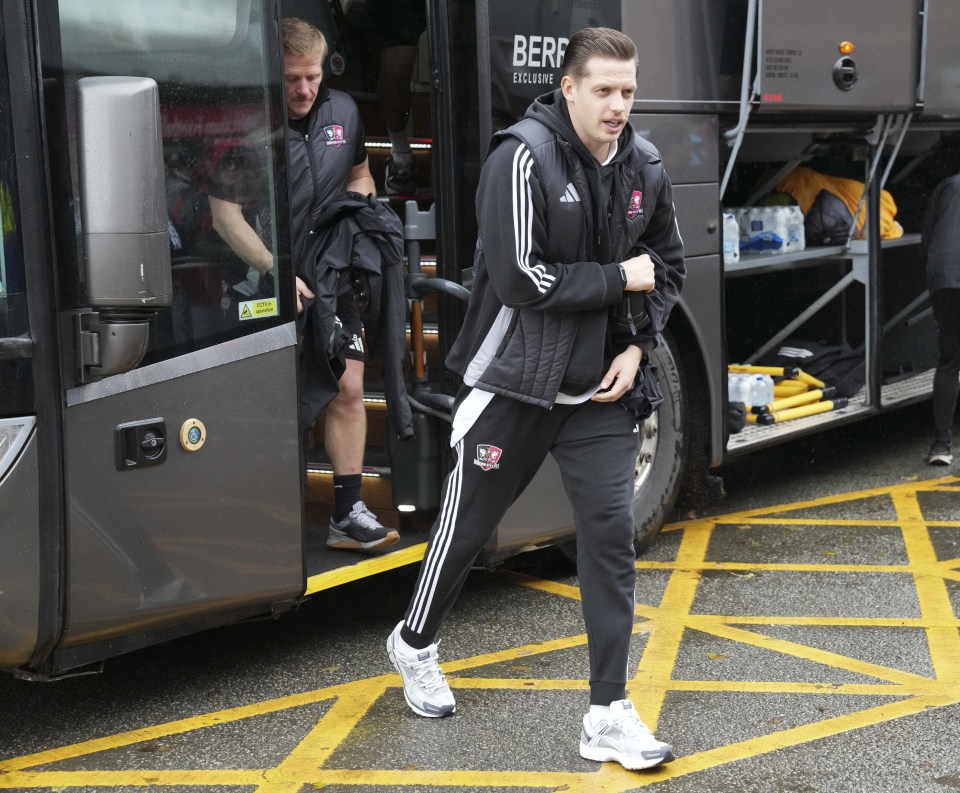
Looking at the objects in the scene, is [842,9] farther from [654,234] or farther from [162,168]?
[162,168]

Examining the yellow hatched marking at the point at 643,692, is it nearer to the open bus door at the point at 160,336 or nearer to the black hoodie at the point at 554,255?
the open bus door at the point at 160,336

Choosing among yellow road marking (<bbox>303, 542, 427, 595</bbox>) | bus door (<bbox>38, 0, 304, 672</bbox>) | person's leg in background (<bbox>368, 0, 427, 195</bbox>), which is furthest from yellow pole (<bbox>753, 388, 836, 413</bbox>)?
bus door (<bbox>38, 0, 304, 672</bbox>)

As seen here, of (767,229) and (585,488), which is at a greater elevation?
→ (767,229)

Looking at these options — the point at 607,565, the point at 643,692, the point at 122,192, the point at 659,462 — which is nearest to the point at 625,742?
the point at 607,565

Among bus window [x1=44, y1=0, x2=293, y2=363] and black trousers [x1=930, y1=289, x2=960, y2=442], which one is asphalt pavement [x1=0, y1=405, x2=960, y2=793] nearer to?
bus window [x1=44, y1=0, x2=293, y2=363]

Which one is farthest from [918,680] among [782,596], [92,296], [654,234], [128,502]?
[92,296]

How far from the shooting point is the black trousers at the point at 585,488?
3.79 metres

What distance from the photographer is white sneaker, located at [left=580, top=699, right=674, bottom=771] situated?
12.4 feet

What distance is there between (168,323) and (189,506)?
504mm

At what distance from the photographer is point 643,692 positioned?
175 inches

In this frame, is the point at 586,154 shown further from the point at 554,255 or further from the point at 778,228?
the point at 778,228

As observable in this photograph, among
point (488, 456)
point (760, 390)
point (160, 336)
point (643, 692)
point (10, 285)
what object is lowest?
point (643, 692)

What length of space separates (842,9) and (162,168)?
3.82 metres

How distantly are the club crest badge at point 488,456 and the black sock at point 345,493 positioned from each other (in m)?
1.11
